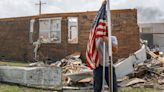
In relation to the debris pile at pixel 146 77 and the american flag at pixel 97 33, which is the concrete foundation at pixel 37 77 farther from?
the american flag at pixel 97 33

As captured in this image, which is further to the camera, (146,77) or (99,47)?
(146,77)

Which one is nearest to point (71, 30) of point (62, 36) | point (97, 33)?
point (62, 36)

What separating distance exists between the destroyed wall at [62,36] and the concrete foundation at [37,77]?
817 cm

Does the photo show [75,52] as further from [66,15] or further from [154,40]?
[154,40]

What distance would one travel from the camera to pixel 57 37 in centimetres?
2048

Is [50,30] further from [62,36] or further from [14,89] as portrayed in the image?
[14,89]

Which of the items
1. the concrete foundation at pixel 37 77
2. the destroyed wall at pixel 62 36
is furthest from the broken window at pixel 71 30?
the concrete foundation at pixel 37 77

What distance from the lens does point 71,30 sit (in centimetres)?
2045

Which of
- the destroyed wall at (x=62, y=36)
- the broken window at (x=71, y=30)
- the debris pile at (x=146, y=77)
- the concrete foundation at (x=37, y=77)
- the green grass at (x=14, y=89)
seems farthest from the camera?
the broken window at (x=71, y=30)

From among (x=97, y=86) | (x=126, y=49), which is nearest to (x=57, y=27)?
(x=126, y=49)

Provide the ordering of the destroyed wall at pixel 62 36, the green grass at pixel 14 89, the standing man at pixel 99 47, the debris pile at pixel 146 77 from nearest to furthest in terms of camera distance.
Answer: the standing man at pixel 99 47
the green grass at pixel 14 89
the debris pile at pixel 146 77
the destroyed wall at pixel 62 36

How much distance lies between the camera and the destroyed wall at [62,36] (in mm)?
17578

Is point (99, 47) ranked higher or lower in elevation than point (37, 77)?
higher

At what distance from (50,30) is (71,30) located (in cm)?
147
